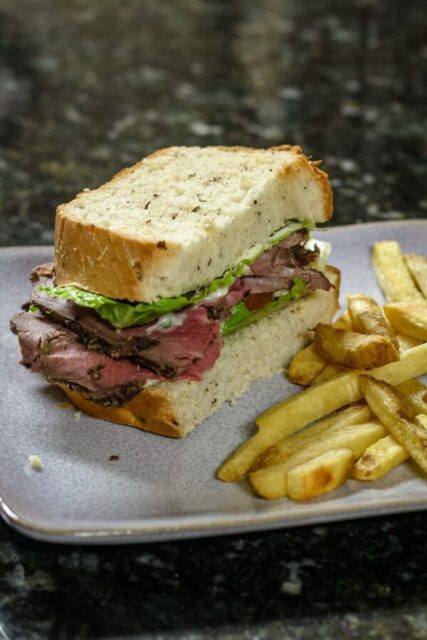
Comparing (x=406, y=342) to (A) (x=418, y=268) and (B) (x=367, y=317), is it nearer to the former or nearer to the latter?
(B) (x=367, y=317)

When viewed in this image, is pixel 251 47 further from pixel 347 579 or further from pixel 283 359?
pixel 347 579

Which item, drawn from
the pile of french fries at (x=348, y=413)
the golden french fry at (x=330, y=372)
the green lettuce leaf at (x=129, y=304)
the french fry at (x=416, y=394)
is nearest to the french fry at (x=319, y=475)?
the pile of french fries at (x=348, y=413)

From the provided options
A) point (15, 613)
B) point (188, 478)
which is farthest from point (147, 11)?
point (15, 613)

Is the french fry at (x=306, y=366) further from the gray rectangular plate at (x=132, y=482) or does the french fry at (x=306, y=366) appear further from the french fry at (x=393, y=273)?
the french fry at (x=393, y=273)

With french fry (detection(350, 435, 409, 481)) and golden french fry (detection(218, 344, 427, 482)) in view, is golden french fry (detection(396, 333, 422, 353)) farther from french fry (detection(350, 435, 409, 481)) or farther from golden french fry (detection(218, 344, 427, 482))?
french fry (detection(350, 435, 409, 481))

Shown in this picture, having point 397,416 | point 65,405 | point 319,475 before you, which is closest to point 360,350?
point 397,416

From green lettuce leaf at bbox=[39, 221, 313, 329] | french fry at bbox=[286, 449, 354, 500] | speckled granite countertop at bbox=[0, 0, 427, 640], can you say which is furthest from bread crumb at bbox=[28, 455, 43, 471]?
french fry at bbox=[286, 449, 354, 500]
